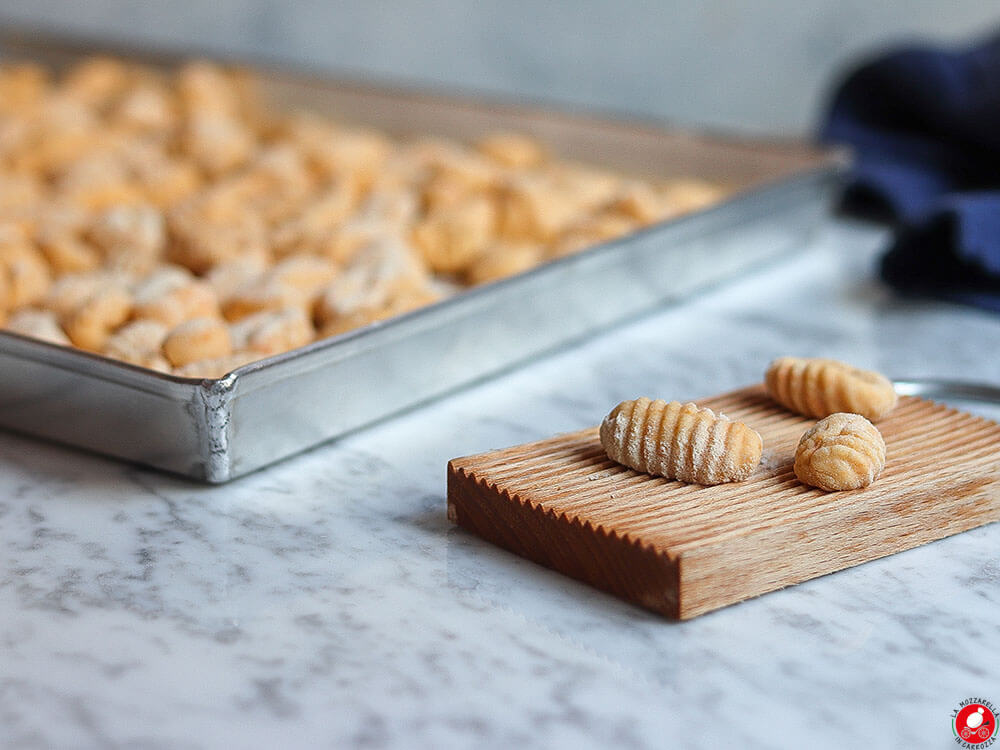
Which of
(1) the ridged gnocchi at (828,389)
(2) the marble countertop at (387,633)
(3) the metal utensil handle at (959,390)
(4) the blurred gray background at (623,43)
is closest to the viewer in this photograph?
(2) the marble countertop at (387,633)

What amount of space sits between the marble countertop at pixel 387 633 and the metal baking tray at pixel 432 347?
0.03m

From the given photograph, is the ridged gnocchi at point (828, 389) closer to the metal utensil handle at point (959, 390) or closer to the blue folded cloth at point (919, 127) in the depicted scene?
the metal utensil handle at point (959, 390)

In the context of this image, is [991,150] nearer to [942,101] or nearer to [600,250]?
[942,101]

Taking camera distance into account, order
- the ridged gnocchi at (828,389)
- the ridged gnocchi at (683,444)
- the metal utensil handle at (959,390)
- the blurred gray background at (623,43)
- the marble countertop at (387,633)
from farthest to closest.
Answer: the blurred gray background at (623,43) → the metal utensil handle at (959,390) → the ridged gnocchi at (828,389) → the ridged gnocchi at (683,444) → the marble countertop at (387,633)

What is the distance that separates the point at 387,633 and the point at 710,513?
186mm

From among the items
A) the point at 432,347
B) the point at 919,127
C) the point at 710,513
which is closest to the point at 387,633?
the point at 710,513

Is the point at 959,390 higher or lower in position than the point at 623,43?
lower

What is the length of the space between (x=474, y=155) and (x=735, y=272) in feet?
1.37

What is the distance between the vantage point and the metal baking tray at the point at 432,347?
0.84m

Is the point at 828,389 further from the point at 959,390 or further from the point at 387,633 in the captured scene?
the point at 387,633

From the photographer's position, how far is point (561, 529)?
0.73m

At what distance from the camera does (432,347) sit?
976mm

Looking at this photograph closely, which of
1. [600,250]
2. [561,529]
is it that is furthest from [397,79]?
[561,529]

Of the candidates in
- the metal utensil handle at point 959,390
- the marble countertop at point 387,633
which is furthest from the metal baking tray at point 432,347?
the metal utensil handle at point 959,390
